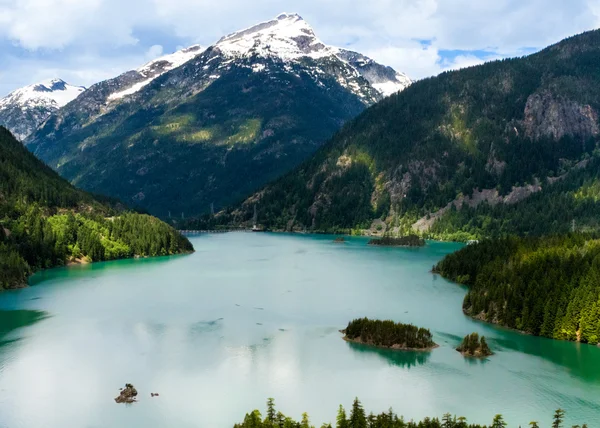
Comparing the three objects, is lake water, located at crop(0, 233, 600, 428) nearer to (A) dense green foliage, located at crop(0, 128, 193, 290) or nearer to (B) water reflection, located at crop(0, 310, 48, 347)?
(B) water reflection, located at crop(0, 310, 48, 347)

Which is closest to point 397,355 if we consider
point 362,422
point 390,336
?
point 390,336

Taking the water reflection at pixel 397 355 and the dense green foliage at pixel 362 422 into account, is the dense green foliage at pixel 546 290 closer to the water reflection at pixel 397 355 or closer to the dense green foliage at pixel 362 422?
the water reflection at pixel 397 355

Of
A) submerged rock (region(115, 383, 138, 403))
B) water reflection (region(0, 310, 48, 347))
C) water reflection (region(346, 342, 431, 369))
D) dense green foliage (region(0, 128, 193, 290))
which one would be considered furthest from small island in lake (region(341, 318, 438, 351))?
dense green foliage (region(0, 128, 193, 290))

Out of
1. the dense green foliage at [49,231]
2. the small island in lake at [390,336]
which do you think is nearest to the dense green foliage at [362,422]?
the small island in lake at [390,336]

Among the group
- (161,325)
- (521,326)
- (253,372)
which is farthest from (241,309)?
(521,326)

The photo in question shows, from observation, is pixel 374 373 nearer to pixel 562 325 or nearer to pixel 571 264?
pixel 562 325
